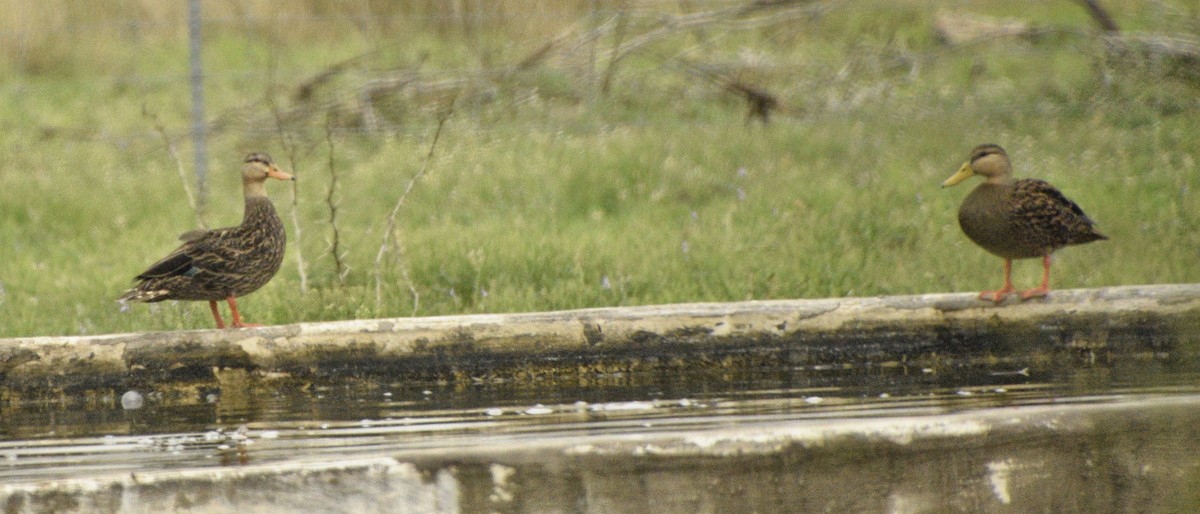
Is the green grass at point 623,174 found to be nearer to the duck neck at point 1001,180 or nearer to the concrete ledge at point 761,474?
the duck neck at point 1001,180

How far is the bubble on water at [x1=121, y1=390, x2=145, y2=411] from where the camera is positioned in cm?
525

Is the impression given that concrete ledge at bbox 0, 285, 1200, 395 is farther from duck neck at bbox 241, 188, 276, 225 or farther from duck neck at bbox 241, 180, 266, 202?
duck neck at bbox 241, 180, 266, 202

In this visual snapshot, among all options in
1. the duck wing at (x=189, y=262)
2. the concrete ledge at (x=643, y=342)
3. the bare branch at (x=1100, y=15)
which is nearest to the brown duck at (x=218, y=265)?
the duck wing at (x=189, y=262)

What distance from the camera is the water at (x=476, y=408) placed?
430 cm

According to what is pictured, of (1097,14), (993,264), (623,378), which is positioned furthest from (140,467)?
(1097,14)

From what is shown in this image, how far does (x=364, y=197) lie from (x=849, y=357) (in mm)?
4372

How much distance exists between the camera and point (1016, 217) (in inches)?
241

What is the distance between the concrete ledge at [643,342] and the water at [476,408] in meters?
0.06

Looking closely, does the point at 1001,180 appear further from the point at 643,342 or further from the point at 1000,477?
the point at 1000,477

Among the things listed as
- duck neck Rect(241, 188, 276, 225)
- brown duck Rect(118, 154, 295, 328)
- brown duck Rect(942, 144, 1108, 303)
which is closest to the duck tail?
brown duck Rect(118, 154, 295, 328)

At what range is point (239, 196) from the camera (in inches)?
388

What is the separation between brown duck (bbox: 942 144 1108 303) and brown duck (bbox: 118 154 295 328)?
298 cm

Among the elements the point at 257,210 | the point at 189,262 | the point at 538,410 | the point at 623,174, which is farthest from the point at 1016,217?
the point at 623,174

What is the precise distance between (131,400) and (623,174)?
4496mm
